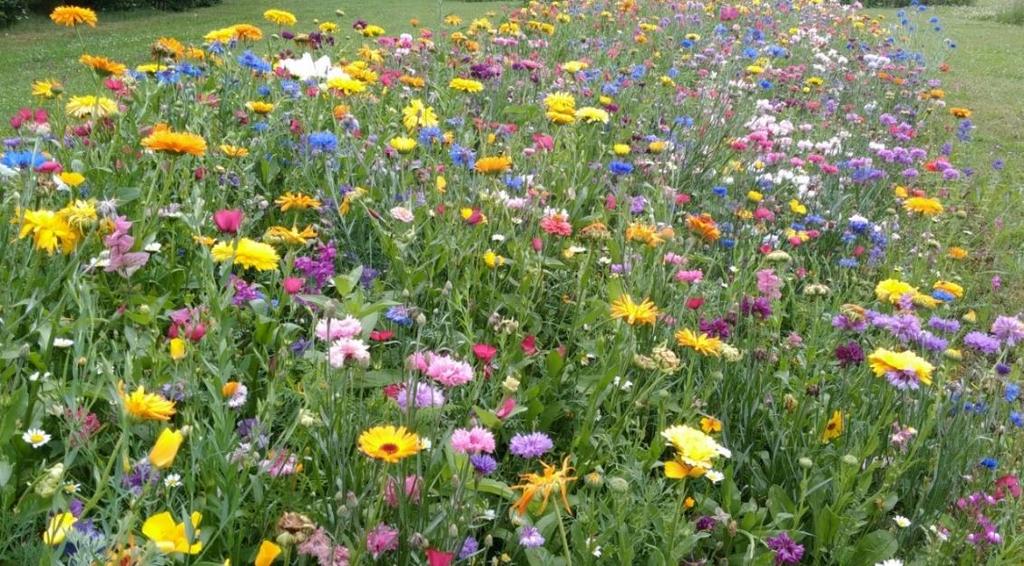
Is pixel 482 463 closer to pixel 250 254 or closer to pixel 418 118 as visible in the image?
pixel 250 254

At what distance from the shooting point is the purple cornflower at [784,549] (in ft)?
5.54

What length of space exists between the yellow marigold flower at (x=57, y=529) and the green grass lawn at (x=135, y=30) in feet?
18.6

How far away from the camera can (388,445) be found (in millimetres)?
1219

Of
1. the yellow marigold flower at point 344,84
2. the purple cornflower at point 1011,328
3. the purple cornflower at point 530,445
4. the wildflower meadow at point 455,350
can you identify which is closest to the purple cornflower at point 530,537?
the wildflower meadow at point 455,350

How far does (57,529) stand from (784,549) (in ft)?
4.27

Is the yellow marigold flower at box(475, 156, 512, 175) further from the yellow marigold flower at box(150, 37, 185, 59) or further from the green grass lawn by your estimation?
the green grass lawn

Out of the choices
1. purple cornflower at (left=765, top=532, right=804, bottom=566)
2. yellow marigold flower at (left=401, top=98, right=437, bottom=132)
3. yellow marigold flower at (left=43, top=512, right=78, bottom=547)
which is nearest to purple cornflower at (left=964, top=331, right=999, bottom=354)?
purple cornflower at (left=765, top=532, right=804, bottom=566)

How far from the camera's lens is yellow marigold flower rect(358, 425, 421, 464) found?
1197mm

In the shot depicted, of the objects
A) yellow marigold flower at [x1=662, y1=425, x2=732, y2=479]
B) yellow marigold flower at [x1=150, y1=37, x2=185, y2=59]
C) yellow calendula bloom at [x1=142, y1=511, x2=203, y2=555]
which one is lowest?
yellow marigold flower at [x1=662, y1=425, x2=732, y2=479]

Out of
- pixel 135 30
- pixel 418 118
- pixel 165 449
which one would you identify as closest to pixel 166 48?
pixel 418 118

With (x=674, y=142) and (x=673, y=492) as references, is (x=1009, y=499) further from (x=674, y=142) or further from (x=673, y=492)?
(x=674, y=142)

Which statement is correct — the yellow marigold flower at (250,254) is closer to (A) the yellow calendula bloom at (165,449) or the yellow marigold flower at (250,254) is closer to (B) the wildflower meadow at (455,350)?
(B) the wildflower meadow at (455,350)

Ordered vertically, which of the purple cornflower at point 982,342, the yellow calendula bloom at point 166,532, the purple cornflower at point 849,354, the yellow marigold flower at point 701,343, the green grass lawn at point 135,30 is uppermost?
the yellow calendula bloom at point 166,532

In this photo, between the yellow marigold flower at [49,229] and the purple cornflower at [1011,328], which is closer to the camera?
the yellow marigold flower at [49,229]
